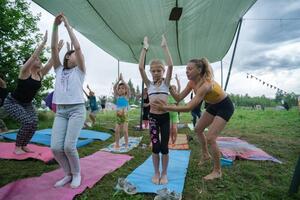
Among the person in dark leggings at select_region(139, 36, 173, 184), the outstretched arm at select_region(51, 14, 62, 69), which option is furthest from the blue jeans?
the person in dark leggings at select_region(139, 36, 173, 184)

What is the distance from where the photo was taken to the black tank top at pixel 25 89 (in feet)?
13.4

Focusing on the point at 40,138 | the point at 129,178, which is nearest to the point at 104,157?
the point at 129,178

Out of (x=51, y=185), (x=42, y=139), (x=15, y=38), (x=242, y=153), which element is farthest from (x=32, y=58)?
(x=15, y=38)

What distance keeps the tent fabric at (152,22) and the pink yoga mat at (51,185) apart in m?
3.43

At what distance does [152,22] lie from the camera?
634cm

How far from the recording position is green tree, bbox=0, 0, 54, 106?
30.0 ft

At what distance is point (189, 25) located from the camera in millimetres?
6762

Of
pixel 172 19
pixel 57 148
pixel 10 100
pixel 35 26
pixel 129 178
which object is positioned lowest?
pixel 129 178

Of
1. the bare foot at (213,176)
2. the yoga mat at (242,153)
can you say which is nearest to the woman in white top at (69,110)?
the bare foot at (213,176)

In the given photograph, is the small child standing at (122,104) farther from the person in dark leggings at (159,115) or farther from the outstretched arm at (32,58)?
the person in dark leggings at (159,115)

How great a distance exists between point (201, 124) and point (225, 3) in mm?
3099

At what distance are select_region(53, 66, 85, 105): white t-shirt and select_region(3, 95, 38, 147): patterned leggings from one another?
145 cm

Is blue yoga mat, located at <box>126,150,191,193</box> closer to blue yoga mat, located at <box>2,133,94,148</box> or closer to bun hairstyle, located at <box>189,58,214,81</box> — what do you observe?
bun hairstyle, located at <box>189,58,214,81</box>

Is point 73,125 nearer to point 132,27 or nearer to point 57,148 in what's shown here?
point 57,148
